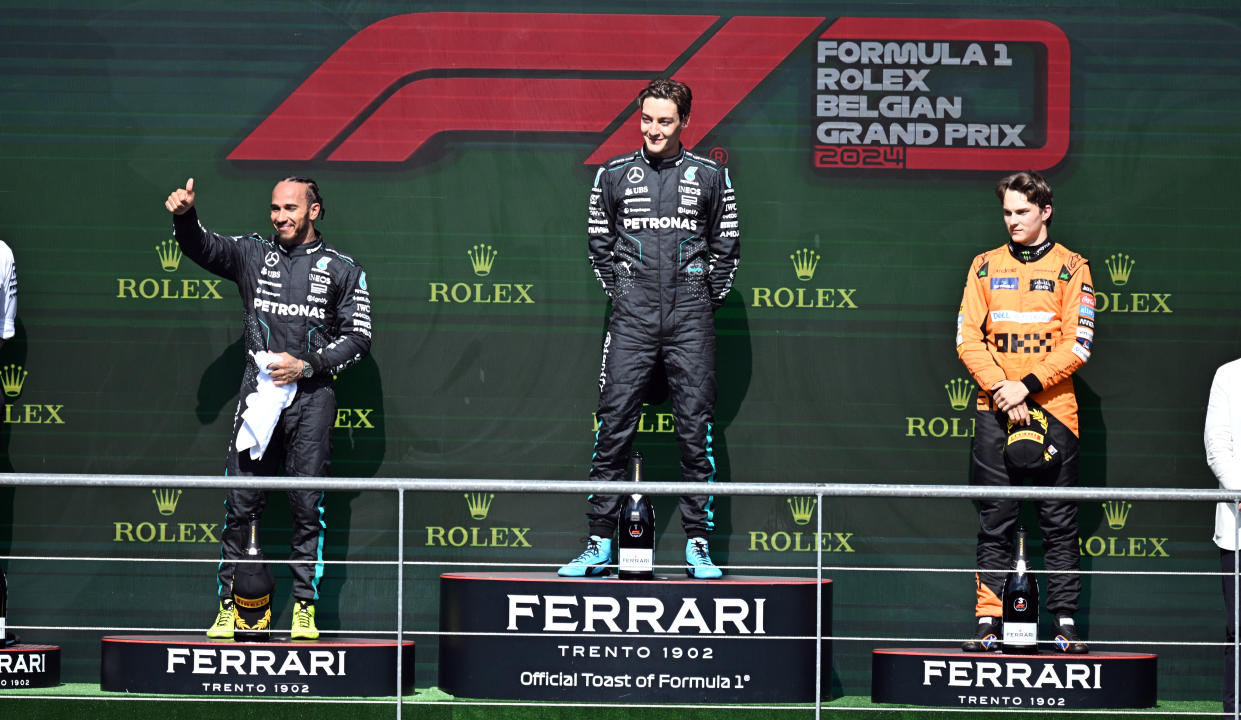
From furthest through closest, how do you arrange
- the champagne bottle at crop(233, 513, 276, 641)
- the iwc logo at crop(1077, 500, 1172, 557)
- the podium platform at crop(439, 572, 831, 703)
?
the iwc logo at crop(1077, 500, 1172, 557) → the champagne bottle at crop(233, 513, 276, 641) → the podium platform at crop(439, 572, 831, 703)

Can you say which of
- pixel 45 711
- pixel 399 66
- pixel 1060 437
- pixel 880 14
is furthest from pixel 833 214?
pixel 45 711

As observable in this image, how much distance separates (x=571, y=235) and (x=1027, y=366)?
1.66 m

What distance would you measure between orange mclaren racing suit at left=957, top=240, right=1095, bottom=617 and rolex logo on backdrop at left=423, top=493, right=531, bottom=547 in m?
1.63

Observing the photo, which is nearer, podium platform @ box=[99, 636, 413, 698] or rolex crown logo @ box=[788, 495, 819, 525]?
podium platform @ box=[99, 636, 413, 698]

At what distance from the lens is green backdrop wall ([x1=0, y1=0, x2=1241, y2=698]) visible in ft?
16.6

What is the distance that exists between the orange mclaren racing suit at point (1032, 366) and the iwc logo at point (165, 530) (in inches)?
106

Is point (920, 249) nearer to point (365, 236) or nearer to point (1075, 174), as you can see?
point (1075, 174)

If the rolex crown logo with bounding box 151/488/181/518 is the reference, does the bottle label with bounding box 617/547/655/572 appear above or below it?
below

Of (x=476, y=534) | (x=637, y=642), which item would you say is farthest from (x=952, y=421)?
(x=476, y=534)

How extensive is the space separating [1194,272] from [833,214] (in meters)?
1.31

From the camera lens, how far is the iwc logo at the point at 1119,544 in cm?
504

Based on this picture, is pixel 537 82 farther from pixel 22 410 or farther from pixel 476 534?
pixel 22 410

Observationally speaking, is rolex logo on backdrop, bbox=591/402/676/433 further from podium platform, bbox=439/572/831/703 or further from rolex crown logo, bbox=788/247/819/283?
podium platform, bbox=439/572/831/703

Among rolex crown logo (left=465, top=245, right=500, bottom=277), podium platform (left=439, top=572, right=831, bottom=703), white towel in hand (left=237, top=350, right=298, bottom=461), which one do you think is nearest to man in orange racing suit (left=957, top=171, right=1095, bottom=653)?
podium platform (left=439, top=572, right=831, bottom=703)
